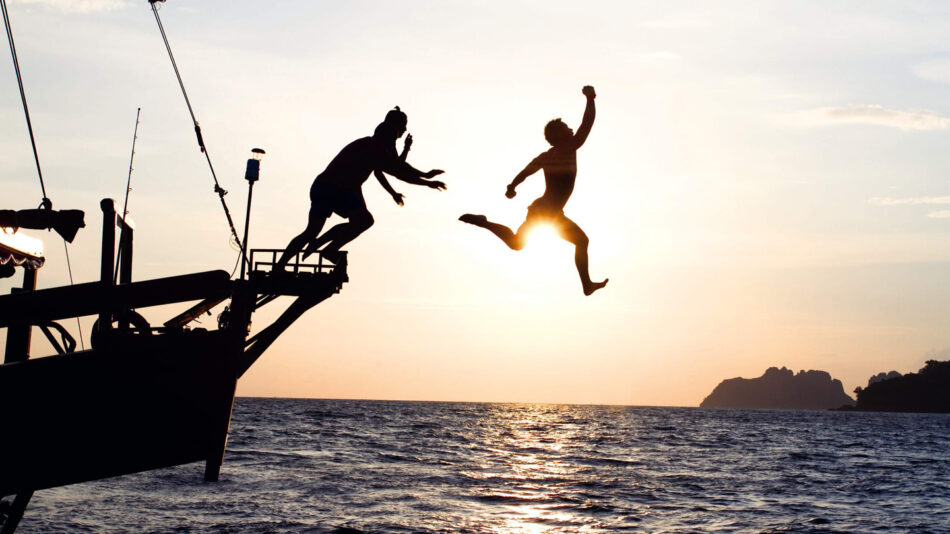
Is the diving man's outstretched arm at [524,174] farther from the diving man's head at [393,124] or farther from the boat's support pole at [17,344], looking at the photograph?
the boat's support pole at [17,344]

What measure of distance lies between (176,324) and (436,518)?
24092mm

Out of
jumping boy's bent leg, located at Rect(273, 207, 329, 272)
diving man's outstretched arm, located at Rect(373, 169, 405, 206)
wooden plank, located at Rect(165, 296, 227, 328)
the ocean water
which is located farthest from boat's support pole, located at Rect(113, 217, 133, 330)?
the ocean water

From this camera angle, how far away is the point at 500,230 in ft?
25.3

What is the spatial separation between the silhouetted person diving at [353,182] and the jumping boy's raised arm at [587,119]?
8.36 ft

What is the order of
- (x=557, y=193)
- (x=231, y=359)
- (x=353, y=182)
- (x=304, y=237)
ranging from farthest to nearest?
(x=231, y=359)
(x=304, y=237)
(x=353, y=182)
(x=557, y=193)

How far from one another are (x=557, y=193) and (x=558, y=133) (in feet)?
1.79

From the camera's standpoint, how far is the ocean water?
1410 inches

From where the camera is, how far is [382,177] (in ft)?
33.6

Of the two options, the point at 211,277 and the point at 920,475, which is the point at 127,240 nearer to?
the point at 211,277

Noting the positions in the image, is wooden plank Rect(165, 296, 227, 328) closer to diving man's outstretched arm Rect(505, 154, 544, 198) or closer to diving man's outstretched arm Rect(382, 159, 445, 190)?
diving man's outstretched arm Rect(382, 159, 445, 190)

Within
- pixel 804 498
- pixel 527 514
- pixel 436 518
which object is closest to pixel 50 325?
pixel 436 518

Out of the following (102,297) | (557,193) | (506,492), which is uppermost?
(557,193)

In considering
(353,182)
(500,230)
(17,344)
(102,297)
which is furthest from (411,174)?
(17,344)

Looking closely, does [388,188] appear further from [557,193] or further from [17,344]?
[17,344]
